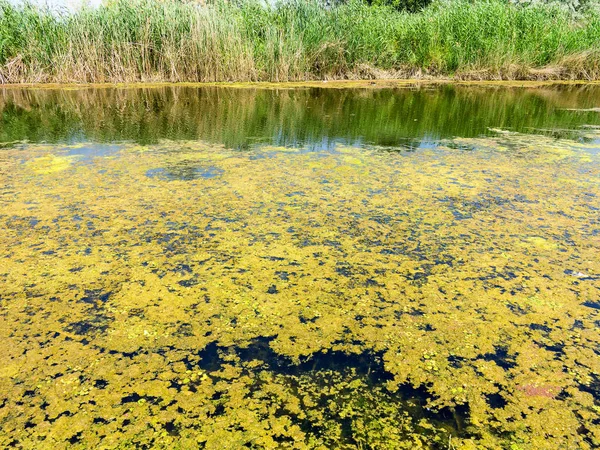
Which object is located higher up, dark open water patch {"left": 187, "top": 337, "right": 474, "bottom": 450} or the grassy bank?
the grassy bank

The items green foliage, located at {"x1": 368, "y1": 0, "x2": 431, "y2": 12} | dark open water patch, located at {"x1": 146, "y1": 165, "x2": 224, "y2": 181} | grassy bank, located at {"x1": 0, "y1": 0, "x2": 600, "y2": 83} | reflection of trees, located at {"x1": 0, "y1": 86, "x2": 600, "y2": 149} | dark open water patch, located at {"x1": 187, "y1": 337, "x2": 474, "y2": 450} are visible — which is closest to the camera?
dark open water patch, located at {"x1": 187, "y1": 337, "x2": 474, "y2": 450}

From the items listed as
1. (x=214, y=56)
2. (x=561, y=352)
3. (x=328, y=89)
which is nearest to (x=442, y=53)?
(x=328, y=89)

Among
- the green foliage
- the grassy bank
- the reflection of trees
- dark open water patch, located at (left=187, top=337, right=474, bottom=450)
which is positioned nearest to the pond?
dark open water patch, located at (left=187, top=337, right=474, bottom=450)

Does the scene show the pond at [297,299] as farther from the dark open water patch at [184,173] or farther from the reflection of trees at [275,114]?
the reflection of trees at [275,114]

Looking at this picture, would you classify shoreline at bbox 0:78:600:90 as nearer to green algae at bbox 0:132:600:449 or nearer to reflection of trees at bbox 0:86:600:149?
reflection of trees at bbox 0:86:600:149

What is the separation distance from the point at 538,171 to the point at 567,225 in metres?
0.86

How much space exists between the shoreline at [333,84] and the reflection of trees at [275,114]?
1.00 feet

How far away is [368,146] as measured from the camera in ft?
10.6

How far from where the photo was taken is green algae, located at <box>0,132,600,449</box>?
0.94 m

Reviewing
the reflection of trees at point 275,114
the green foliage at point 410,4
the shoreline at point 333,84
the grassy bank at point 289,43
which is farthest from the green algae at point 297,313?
the green foliage at point 410,4

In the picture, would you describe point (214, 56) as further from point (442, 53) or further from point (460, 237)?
point (460, 237)

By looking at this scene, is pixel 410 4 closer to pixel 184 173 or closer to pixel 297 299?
pixel 184 173

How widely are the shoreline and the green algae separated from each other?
454 cm

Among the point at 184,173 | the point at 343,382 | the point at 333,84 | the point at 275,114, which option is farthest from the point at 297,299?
the point at 333,84
